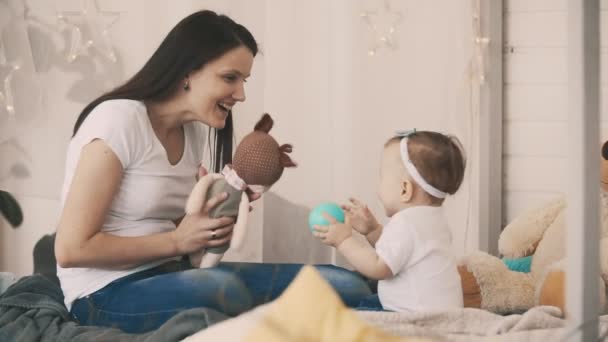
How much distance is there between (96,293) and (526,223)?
958 millimetres

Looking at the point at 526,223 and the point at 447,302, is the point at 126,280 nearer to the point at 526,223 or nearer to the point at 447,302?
the point at 447,302

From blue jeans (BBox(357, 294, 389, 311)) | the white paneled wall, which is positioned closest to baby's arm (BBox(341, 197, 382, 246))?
blue jeans (BBox(357, 294, 389, 311))

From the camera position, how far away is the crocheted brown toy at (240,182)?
1.41 metres

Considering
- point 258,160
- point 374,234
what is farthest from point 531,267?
point 258,160

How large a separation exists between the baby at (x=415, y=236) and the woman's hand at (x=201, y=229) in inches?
7.8

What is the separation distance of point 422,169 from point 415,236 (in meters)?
0.10

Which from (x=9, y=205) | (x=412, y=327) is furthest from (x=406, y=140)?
(x=9, y=205)

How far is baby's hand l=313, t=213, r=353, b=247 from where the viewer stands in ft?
4.24

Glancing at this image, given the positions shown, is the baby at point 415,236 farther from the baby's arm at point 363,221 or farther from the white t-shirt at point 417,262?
the baby's arm at point 363,221

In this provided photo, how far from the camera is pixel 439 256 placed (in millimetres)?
1276

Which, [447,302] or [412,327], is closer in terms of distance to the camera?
[412,327]

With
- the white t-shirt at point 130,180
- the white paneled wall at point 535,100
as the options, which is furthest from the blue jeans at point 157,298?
the white paneled wall at point 535,100

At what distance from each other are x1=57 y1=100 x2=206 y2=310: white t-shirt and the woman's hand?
8cm

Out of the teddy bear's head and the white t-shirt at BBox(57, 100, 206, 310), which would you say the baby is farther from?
the white t-shirt at BBox(57, 100, 206, 310)
